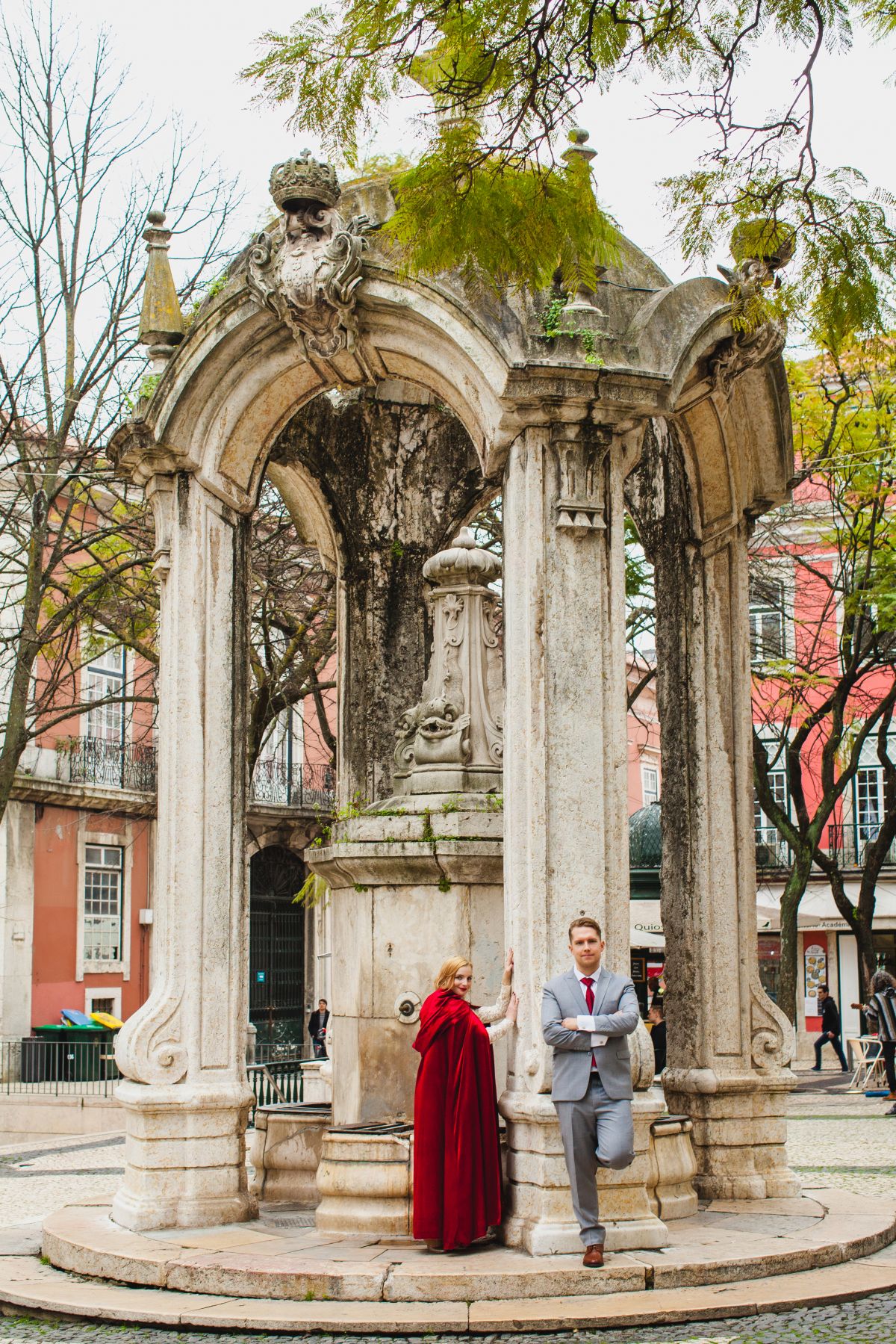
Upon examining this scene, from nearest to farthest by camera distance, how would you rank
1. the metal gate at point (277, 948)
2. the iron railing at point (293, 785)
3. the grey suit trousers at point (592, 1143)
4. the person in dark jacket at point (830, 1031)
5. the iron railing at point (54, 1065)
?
the grey suit trousers at point (592, 1143) < the iron railing at point (54, 1065) < the person in dark jacket at point (830, 1031) < the metal gate at point (277, 948) < the iron railing at point (293, 785)

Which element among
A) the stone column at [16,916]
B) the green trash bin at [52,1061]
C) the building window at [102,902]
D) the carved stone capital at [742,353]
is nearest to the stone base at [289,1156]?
the carved stone capital at [742,353]

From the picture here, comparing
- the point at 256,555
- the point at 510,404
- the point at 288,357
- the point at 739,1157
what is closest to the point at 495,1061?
the point at 739,1157

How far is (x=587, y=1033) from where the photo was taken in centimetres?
693

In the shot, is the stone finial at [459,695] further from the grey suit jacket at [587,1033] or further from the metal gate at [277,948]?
the metal gate at [277,948]

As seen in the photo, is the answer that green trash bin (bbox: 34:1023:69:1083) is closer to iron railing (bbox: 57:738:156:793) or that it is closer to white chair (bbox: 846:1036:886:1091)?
iron railing (bbox: 57:738:156:793)

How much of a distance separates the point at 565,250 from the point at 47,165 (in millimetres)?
13224

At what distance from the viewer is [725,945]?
29.0 feet

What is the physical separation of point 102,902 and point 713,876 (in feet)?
78.7

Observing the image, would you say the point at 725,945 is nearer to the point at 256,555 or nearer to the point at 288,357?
the point at 288,357

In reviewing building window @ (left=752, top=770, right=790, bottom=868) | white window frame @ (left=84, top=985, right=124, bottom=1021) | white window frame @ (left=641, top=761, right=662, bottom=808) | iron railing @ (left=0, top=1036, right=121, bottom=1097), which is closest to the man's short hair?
iron railing @ (left=0, top=1036, right=121, bottom=1097)

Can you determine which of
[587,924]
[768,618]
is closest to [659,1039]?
[587,924]

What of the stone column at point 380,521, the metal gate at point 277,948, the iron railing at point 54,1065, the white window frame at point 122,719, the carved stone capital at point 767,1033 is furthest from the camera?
the metal gate at point 277,948

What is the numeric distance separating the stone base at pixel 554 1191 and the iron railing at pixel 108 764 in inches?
921

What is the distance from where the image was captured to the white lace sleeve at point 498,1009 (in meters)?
7.45
